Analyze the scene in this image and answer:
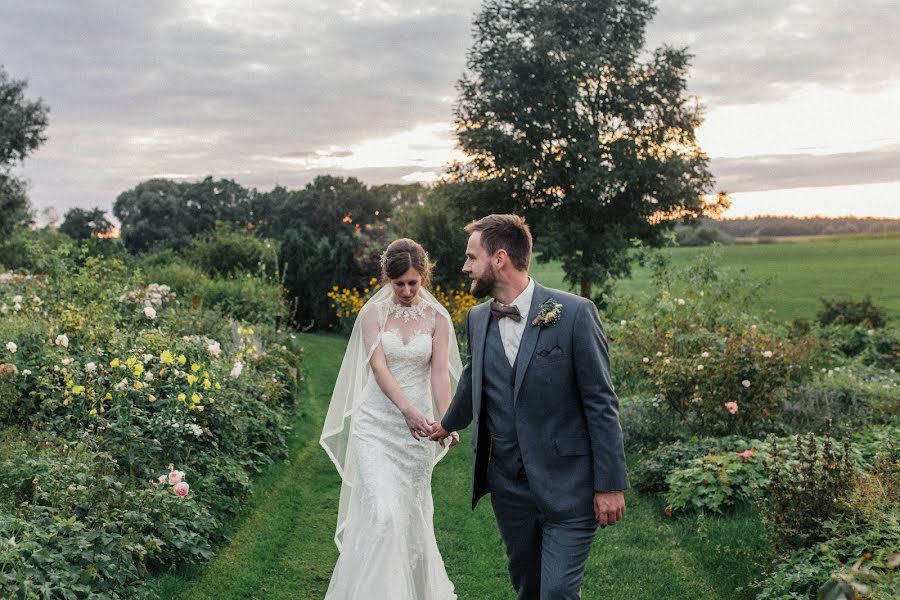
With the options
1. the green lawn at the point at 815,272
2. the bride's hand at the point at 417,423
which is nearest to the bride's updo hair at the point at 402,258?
the bride's hand at the point at 417,423

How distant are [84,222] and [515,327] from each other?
→ 51005 mm

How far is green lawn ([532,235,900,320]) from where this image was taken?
23.9 metres

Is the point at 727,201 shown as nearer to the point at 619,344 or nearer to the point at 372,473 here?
the point at 619,344

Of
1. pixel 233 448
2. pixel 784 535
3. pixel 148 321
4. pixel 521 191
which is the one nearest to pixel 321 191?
pixel 521 191

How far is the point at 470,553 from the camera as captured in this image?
20.4 feet

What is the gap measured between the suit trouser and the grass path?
71.9 inches

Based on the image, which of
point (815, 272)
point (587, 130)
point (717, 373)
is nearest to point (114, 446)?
point (717, 373)

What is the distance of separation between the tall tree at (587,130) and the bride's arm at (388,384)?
17932 mm

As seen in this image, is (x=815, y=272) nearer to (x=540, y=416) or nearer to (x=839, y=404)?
(x=839, y=404)

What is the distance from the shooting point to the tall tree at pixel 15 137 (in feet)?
96.2

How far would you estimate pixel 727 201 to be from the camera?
81.2 feet

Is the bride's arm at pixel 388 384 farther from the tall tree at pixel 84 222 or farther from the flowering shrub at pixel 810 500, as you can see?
the tall tree at pixel 84 222

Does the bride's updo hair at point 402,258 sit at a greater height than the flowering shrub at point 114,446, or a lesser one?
greater

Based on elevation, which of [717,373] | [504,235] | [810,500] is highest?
[504,235]
